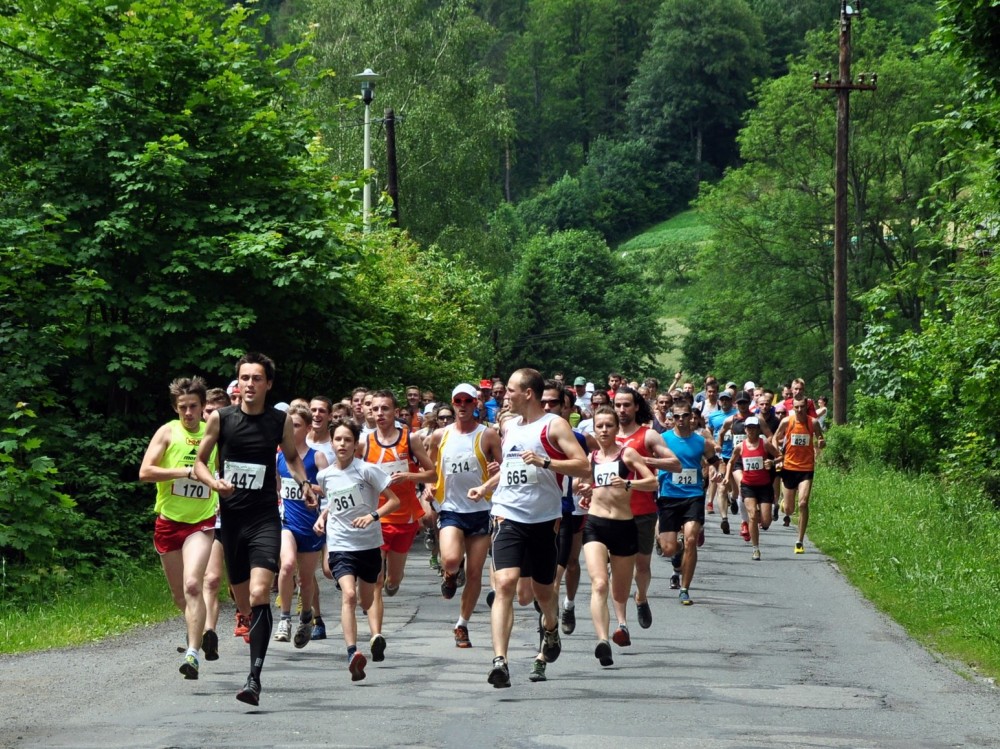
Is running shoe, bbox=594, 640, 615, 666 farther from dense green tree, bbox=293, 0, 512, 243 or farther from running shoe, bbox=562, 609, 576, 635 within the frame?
dense green tree, bbox=293, 0, 512, 243

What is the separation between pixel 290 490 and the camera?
1185 cm

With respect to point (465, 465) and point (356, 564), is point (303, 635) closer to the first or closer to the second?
point (356, 564)

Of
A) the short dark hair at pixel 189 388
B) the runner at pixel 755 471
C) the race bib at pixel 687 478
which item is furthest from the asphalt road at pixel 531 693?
the runner at pixel 755 471

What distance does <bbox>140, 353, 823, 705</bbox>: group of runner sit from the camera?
9383mm

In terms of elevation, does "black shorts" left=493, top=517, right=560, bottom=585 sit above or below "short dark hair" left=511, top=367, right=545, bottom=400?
below

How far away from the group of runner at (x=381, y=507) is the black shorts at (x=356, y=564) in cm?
1

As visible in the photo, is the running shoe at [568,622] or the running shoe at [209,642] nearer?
the running shoe at [209,642]

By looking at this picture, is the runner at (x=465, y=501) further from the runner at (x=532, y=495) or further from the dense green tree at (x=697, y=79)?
the dense green tree at (x=697, y=79)

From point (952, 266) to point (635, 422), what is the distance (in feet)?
43.5

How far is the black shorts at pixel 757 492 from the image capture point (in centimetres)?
1906

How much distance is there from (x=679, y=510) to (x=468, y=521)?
3667mm

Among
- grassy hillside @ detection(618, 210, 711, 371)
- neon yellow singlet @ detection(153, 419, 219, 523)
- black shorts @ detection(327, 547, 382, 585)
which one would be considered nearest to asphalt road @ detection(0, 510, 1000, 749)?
black shorts @ detection(327, 547, 382, 585)

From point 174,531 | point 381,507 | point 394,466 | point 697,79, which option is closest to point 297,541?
point 381,507

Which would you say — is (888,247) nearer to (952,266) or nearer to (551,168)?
(952,266)
